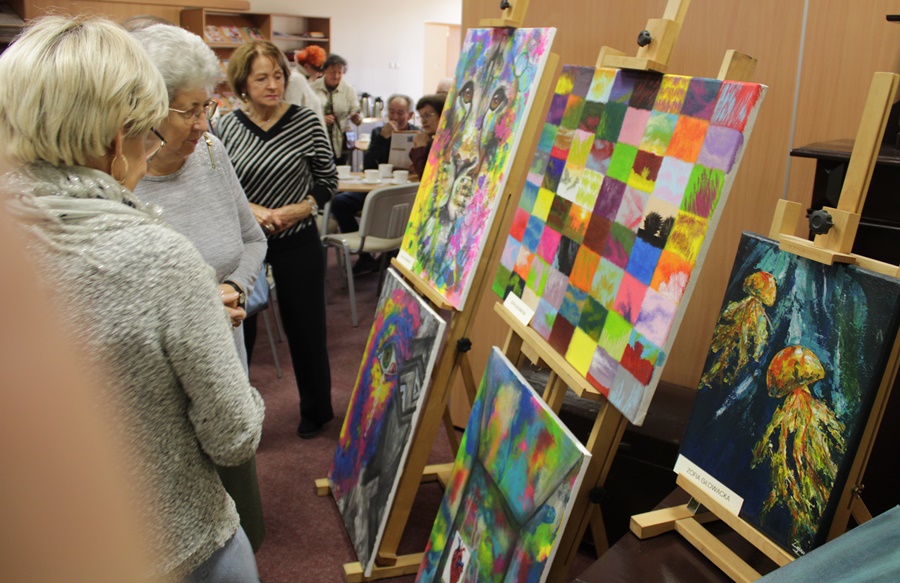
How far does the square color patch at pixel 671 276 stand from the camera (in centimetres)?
148

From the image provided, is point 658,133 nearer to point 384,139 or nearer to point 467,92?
point 467,92

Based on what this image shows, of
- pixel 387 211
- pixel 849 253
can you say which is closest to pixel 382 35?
pixel 387 211

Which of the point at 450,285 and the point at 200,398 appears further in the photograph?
the point at 450,285

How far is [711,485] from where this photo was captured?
148 cm

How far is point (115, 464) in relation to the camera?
0.22 m

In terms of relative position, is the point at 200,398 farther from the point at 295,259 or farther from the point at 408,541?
the point at 295,259

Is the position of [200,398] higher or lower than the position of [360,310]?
higher

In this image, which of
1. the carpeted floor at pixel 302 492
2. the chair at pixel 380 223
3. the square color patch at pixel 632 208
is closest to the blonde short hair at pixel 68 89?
the square color patch at pixel 632 208

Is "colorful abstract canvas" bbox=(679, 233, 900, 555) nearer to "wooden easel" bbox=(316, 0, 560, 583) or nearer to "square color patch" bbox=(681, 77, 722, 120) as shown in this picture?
"square color patch" bbox=(681, 77, 722, 120)

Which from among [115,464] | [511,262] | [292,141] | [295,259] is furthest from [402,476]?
[115,464]

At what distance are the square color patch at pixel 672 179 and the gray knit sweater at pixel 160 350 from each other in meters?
0.89

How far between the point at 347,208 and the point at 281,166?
9.89ft

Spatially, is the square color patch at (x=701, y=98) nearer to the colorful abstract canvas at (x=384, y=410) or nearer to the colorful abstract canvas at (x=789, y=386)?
the colorful abstract canvas at (x=789, y=386)

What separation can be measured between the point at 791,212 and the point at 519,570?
0.90 m
